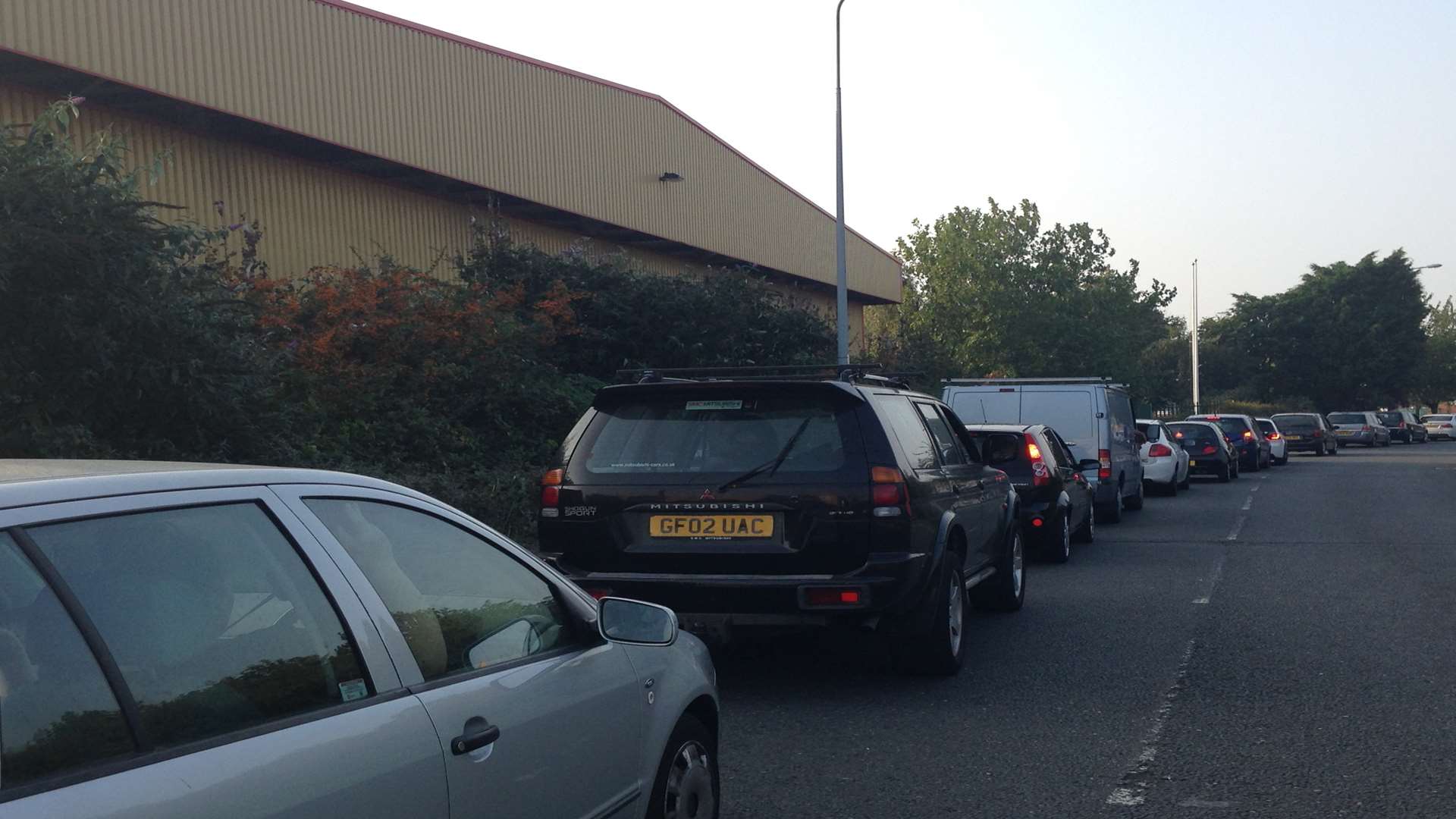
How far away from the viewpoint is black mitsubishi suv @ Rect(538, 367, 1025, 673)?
6.84m

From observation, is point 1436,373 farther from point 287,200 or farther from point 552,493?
point 552,493

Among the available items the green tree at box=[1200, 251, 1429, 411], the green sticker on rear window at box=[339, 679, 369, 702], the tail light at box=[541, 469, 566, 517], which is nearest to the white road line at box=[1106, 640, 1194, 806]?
the tail light at box=[541, 469, 566, 517]

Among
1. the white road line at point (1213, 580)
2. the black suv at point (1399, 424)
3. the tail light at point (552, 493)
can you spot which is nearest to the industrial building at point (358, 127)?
the tail light at point (552, 493)

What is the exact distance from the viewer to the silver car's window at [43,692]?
208 cm

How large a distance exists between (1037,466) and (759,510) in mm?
6737

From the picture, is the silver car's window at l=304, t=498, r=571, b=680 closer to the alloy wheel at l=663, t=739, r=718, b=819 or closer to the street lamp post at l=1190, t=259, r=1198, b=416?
the alloy wheel at l=663, t=739, r=718, b=819

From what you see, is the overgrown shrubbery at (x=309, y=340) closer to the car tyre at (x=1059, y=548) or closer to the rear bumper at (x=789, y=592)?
the rear bumper at (x=789, y=592)

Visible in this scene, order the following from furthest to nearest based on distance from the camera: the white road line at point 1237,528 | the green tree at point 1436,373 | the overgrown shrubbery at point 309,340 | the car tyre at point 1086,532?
1. the green tree at point 1436,373
2. the white road line at point 1237,528
3. the car tyre at point 1086,532
4. the overgrown shrubbery at point 309,340

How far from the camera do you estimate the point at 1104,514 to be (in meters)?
18.5

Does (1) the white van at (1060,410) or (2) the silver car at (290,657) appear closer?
(2) the silver car at (290,657)

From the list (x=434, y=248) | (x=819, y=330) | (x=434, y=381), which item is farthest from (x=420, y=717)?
(x=819, y=330)

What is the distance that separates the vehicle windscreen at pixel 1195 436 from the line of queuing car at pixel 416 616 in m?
23.5

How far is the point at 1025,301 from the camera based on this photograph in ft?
180

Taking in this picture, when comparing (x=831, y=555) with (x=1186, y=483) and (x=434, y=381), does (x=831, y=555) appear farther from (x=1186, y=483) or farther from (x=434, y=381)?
(x=1186, y=483)
